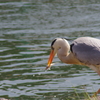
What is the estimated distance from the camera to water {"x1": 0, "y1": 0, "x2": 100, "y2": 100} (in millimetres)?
8562

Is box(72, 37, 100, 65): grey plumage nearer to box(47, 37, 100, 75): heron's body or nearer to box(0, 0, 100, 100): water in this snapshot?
box(47, 37, 100, 75): heron's body

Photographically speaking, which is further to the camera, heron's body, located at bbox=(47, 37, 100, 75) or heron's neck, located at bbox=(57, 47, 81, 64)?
heron's neck, located at bbox=(57, 47, 81, 64)

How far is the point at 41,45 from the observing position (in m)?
13.1

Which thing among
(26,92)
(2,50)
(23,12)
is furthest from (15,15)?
(26,92)

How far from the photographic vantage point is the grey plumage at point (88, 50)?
8.13 metres

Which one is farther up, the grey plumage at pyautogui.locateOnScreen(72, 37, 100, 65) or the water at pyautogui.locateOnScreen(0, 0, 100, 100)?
the grey plumage at pyautogui.locateOnScreen(72, 37, 100, 65)

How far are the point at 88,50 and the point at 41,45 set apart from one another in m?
4.99

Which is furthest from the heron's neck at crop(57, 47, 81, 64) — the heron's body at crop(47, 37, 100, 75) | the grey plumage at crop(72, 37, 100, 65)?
the grey plumage at crop(72, 37, 100, 65)

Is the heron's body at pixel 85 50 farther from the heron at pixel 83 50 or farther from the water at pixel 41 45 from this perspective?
the water at pixel 41 45

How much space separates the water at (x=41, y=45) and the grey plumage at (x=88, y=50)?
66 cm

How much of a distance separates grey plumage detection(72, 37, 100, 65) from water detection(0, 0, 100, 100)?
2.15ft

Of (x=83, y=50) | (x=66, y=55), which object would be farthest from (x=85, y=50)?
(x=66, y=55)

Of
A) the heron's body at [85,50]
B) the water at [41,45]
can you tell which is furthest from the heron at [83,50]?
the water at [41,45]

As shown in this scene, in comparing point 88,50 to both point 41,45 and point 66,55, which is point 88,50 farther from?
point 41,45
